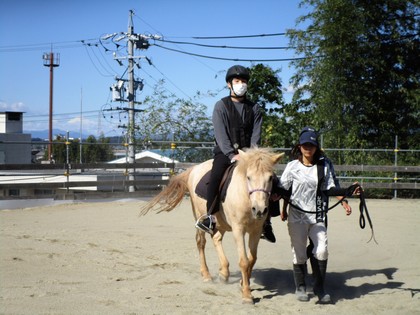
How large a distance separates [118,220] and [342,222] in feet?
16.6

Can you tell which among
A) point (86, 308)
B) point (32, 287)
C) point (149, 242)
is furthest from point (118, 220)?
point (86, 308)

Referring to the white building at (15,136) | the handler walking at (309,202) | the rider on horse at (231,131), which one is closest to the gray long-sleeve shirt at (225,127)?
the rider on horse at (231,131)

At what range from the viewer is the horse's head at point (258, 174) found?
5090 millimetres

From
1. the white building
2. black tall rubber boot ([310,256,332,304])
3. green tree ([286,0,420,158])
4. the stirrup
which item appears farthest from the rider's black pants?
the white building

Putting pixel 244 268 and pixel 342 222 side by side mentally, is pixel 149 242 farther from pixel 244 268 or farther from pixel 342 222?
pixel 342 222

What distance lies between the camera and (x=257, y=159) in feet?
17.7

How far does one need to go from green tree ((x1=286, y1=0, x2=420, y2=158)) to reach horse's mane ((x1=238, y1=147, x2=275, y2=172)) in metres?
14.7

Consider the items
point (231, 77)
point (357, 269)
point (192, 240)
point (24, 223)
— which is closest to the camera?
point (231, 77)

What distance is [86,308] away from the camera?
4898 mm

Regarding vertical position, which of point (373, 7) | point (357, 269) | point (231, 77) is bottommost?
point (357, 269)

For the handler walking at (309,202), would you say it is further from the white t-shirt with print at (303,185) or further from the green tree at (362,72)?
the green tree at (362,72)

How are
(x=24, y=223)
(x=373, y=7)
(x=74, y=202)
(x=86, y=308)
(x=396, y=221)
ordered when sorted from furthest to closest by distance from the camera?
(x=373, y=7) < (x=74, y=202) < (x=396, y=221) < (x=24, y=223) < (x=86, y=308)

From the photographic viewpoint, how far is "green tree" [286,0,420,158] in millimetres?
19828

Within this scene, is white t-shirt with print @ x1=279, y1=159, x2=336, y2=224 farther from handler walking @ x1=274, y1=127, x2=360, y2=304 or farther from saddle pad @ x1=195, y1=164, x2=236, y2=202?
saddle pad @ x1=195, y1=164, x2=236, y2=202
